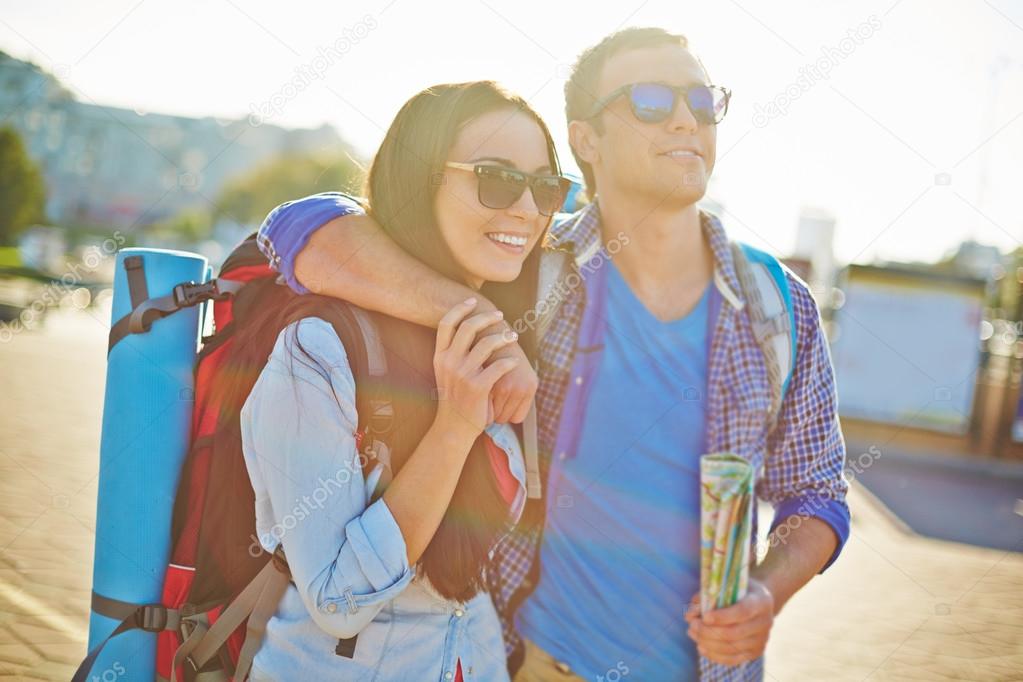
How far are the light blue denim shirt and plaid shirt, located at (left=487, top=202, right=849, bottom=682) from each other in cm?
63

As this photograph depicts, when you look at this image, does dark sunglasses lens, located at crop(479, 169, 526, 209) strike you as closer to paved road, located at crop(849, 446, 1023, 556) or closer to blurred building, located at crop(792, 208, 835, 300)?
paved road, located at crop(849, 446, 1023, 556)

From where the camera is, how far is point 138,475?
1976mm

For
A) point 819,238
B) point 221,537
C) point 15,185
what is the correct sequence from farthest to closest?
point 819,238 → point 15,185 → point 221,537

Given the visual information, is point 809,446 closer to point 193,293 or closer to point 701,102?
point 701,102

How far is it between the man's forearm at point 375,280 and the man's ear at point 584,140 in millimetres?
1108

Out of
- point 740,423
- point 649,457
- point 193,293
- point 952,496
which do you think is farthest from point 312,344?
point 952,496

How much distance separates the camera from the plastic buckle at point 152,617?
1951 mm

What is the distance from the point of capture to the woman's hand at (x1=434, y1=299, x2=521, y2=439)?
1.78 m

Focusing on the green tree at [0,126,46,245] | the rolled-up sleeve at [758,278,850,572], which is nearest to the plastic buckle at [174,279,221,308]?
the rolled-up sleeve at [758,278,850,572]

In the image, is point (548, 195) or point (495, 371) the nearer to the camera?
point (495, 371)

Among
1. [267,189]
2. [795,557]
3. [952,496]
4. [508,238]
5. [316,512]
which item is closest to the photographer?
[316,512]

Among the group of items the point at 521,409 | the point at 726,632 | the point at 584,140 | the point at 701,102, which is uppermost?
the point at 701,102

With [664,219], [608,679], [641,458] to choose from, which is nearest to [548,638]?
[608,679]

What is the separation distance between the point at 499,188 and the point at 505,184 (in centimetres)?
2
